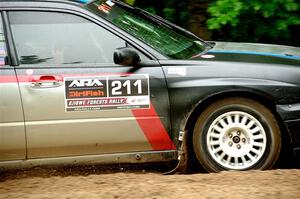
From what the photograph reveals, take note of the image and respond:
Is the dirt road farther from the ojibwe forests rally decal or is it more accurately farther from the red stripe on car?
the ojibwe forests rally decal

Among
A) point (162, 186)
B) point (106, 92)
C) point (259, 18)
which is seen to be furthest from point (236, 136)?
point (259, 18)

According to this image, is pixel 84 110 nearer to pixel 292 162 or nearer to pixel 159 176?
pixel 159 176

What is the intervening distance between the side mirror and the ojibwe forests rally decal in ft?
0.48

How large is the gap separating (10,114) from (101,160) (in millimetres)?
952

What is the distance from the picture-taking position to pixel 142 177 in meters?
4.79

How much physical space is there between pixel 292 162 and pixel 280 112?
1001mm

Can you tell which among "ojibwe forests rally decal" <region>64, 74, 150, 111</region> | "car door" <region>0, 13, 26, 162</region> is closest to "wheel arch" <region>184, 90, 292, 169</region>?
"ojibwe forests rally decal" <region>64, 74, 150, 111</region>

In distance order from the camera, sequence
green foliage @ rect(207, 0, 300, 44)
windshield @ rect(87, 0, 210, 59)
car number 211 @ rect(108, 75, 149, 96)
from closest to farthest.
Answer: car number 211 @ rect(108, 75, 149, 96), windshield @ rect(87, 0, 210, 59), green foliage @ rect(207, 0, 300, 44)

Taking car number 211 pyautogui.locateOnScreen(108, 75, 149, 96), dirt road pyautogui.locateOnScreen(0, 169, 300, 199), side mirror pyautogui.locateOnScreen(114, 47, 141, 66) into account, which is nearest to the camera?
dirt road pyautogui.locateOnScreen(0, 169, 300, 199)

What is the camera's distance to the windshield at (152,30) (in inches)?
198

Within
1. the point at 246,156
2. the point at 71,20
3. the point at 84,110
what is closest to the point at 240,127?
the point at 246,156

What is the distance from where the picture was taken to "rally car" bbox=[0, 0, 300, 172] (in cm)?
478

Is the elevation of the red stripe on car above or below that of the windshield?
below

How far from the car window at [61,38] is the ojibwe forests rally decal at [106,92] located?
0.22 metres
